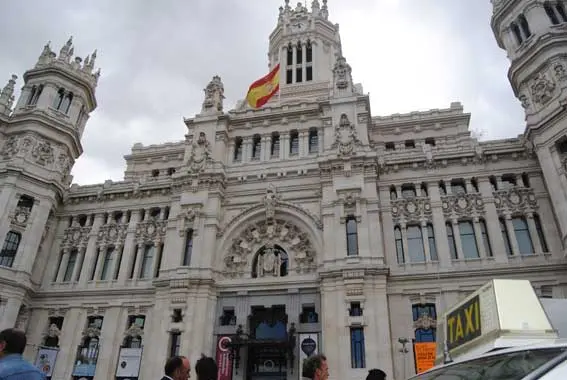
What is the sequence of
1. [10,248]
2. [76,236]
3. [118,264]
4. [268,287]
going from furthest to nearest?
[76,236] → [118,264] → [10,248] → [268,287]

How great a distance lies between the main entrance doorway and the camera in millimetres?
24625

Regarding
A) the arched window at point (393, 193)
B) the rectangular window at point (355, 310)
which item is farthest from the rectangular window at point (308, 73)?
the rectangular window at point (355, 310)

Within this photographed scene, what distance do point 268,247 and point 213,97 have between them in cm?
1479

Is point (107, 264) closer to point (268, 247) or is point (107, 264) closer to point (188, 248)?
point (188, 248)

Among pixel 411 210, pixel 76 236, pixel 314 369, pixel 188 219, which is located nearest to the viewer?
pixel 314 369

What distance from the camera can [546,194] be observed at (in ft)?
86.0

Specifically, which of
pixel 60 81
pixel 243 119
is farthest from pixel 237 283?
pixel 60 81

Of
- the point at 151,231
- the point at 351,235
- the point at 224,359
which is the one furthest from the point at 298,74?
the point at 224,359

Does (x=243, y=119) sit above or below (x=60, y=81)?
below

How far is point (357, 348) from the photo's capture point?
2352 cm

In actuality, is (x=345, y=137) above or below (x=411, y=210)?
above

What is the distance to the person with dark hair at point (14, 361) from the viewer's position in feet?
17.1

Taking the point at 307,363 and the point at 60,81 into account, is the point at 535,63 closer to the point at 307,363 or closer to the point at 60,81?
the point at 307,363

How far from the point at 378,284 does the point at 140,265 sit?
695 inches
